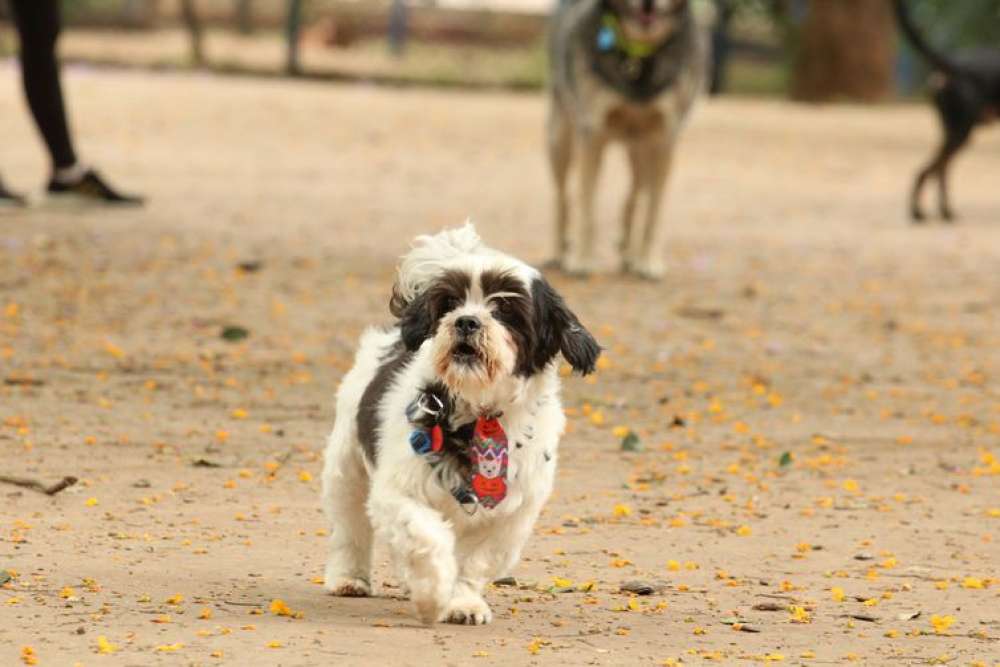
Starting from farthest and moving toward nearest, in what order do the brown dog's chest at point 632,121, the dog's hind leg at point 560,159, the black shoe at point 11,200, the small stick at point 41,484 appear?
the black shoe at point 11,200, the dog's hind leg at point 560,159, the brown dog's chest at point 632,121, the small stick at point 41,484

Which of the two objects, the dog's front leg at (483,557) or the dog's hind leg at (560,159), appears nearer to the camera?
the dog's front leg at (483,557)

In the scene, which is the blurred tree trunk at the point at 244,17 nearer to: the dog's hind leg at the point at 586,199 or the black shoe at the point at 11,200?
the black shoe at the point at 11,200

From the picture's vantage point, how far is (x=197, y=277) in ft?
39.5

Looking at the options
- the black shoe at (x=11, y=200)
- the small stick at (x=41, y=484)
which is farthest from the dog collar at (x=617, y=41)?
the small stick at (x=41, y=484)

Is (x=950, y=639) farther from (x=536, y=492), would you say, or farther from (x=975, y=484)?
(x=975, y=484)

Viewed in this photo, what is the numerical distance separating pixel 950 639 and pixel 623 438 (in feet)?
10.1

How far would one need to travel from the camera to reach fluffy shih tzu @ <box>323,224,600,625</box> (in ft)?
16.6

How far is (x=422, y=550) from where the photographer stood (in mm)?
5004

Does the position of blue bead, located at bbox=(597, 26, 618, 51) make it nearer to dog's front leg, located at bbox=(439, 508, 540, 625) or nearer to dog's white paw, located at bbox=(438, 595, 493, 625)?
dog's front leg, located at bbox=(439, 508, 540, 625)

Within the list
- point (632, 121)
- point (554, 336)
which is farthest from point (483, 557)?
point (632, 121)

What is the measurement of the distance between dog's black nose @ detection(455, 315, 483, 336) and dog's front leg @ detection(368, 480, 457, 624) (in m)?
0.44

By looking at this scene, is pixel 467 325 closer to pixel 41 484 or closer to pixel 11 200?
pixel 41 484

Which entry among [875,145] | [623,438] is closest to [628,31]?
[623,438]

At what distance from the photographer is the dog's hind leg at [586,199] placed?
41.5ft
